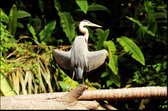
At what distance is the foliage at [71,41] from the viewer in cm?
491

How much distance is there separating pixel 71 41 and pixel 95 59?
1.73 m

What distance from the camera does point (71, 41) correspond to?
5.24 m

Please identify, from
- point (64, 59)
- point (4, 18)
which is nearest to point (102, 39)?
point (4, 18)

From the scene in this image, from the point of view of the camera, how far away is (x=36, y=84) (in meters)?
4.87

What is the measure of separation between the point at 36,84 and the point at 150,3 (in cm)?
182

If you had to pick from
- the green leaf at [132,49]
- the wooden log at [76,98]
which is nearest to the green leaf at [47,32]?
the green leaf at [132,49]

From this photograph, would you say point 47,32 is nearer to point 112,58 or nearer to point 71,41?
point 71,41

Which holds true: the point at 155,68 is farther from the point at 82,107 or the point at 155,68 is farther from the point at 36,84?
the point at 82,107

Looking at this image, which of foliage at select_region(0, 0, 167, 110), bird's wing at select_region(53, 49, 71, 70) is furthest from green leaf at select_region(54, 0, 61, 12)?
bird's wing at select_region(53, 49, 71, 70)

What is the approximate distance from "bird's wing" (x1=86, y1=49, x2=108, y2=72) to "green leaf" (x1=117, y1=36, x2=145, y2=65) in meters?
1.40

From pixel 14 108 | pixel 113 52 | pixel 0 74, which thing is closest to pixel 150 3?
pixel 113 52

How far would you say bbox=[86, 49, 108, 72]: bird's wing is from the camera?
352 cm

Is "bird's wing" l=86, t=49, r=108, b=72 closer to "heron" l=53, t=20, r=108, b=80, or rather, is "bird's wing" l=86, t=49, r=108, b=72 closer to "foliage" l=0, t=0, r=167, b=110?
"heron" l=53, t=20, r=108, b=80

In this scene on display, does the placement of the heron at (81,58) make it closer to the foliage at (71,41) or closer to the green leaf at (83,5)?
the foliage at (71,41)
